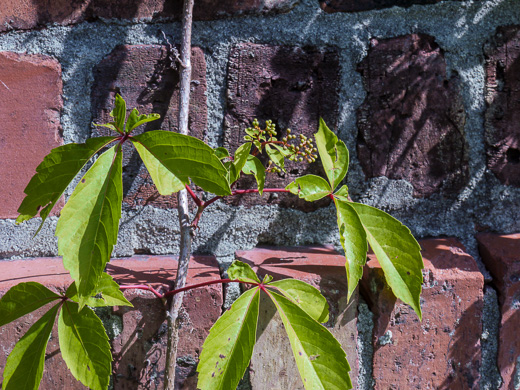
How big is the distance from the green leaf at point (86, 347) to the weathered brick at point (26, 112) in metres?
0.31

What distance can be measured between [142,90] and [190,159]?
334 millimetres

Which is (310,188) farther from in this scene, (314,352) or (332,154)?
(314,352)

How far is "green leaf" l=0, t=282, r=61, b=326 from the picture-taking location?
0.69 m

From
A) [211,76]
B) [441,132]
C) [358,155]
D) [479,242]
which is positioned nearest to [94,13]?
[211,76]

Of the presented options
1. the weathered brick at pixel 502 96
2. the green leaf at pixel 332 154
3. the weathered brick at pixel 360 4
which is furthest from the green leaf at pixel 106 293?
the weathered brick at pixel 502 96

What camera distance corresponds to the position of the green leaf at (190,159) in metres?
0.59

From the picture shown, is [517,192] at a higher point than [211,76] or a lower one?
lower

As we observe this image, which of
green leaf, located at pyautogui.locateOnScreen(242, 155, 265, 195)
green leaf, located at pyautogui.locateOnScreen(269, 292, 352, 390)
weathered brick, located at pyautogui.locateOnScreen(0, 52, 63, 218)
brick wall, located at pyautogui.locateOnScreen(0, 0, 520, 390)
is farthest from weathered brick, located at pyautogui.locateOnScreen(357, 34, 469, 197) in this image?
weathered brick, located at pyautogui.locateOnScreen(0, 52, 63, 218)

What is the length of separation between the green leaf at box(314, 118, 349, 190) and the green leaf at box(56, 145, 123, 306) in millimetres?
328

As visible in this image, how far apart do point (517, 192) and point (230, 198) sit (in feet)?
1.83

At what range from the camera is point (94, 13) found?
0.87 m

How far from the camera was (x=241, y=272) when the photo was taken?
0.72 meters

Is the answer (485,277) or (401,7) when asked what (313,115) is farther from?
(485,277)

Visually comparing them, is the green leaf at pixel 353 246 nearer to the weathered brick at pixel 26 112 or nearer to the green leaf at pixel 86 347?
the green leaf at pixel 86 347
